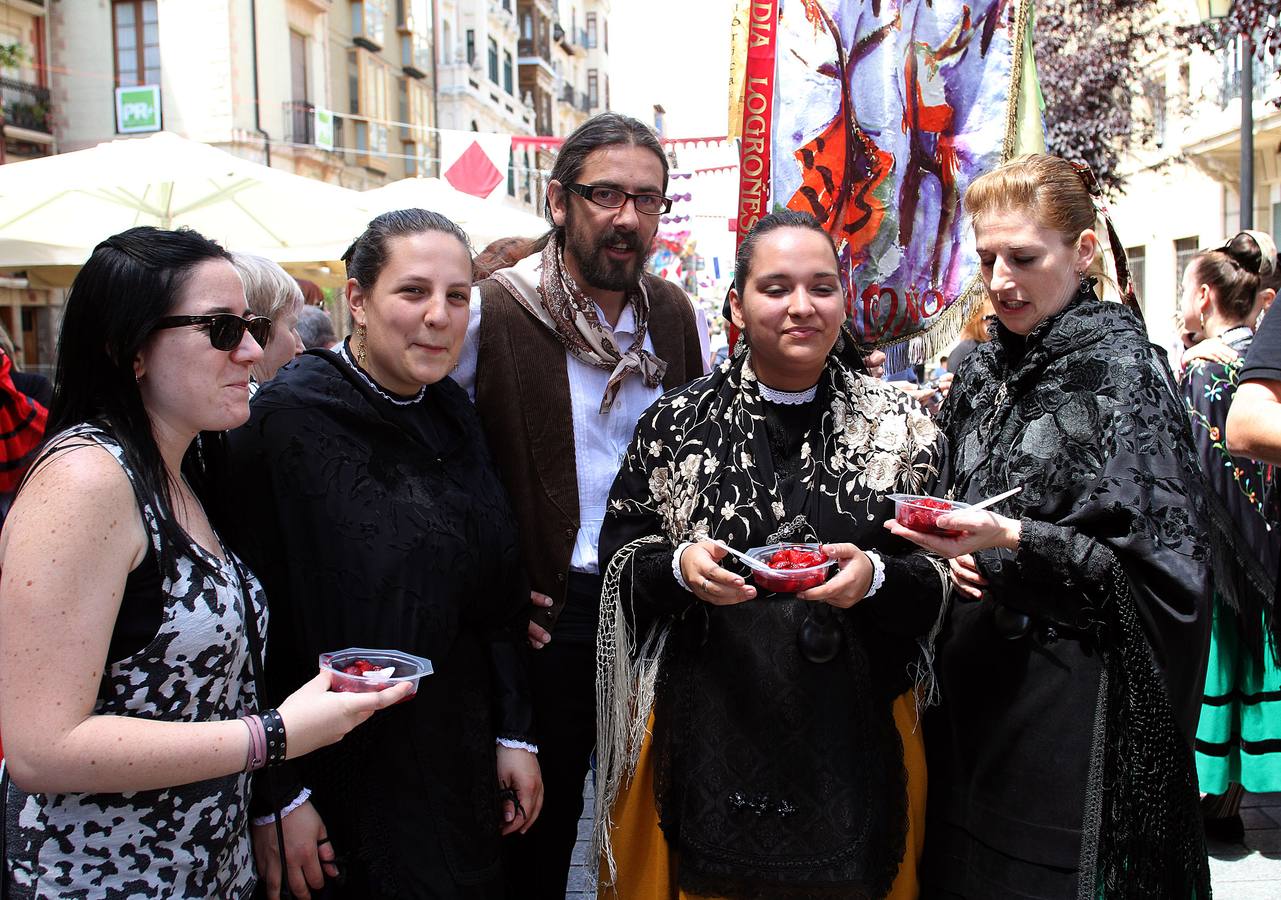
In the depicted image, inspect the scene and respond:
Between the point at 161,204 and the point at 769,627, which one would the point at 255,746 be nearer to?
the point at 769,627

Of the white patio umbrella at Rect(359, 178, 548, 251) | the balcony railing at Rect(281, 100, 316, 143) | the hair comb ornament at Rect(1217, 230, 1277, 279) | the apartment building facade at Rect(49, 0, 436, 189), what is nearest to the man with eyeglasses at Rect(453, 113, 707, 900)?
the hair comb ornament at Rect(1217, 230, 1277, 279)

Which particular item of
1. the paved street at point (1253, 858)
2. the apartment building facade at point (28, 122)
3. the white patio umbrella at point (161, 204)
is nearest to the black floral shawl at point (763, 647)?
the paved street at point (1253, 858)

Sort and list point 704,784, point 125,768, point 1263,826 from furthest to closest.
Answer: point 1263,826
point 704,784
point 125,768

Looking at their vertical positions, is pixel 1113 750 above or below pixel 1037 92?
below

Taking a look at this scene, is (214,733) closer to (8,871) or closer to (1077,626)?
(8,871)

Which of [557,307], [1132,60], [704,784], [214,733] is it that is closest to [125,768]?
[214,733]

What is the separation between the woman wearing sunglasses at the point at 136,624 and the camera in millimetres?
1579

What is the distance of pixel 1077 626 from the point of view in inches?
87.3

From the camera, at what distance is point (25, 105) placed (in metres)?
20.8

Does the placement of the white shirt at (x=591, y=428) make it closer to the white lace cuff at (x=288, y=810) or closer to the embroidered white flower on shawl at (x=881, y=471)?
the embroidered white flower on shawl at (x=881, y=471)

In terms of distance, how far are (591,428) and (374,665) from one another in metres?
1.04

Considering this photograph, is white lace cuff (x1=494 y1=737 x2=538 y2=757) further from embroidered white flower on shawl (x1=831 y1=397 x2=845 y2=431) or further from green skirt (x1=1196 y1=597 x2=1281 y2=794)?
green skirt (x1=1196 y1=597 x2=1281 y2=794)

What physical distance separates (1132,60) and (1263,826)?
11.5 meters

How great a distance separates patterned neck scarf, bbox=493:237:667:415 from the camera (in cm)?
271
